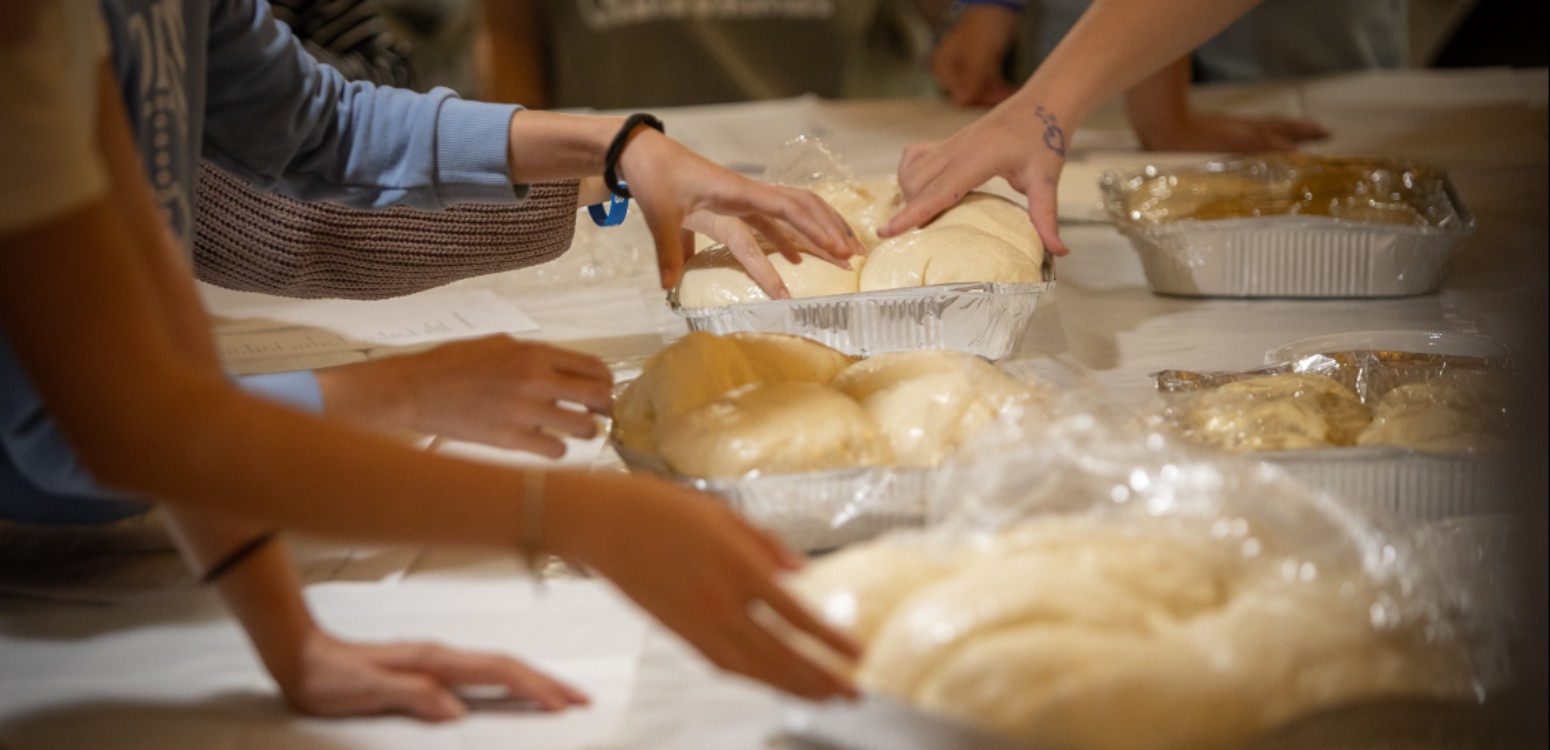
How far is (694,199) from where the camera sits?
3.24 ft

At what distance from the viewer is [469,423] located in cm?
77

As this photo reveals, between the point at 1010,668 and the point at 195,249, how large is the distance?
3.34 ft

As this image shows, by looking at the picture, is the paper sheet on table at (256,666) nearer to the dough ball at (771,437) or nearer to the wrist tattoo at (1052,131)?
the dough ball at (771,437)

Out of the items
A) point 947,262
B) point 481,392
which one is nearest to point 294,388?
point 481,392

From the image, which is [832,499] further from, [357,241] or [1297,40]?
[1297,40]

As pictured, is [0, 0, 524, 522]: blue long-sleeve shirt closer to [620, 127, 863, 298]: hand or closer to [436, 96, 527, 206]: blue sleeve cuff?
[436, 96, 527, 206]: blue sleeve cuff

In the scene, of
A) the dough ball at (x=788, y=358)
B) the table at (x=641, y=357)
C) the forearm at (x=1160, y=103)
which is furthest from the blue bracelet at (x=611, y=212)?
the forearm at (x=1160, y=103)

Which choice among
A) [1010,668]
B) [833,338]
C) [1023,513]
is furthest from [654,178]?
[1010,668]

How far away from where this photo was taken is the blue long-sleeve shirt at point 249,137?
28.5 inches

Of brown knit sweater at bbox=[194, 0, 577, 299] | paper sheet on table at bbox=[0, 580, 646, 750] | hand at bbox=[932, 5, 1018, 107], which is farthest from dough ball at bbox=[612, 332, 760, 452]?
hand at bbox=[932, 5, 1018, 107]

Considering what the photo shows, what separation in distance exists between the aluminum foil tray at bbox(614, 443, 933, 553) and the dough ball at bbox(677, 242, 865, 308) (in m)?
0.37

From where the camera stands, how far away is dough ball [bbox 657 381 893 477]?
30.0 inches

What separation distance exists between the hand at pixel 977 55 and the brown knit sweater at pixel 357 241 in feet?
3.65

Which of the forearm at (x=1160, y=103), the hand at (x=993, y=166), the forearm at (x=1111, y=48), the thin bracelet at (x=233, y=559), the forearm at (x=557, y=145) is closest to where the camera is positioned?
the thin bracelet at (x=233, y=559)
